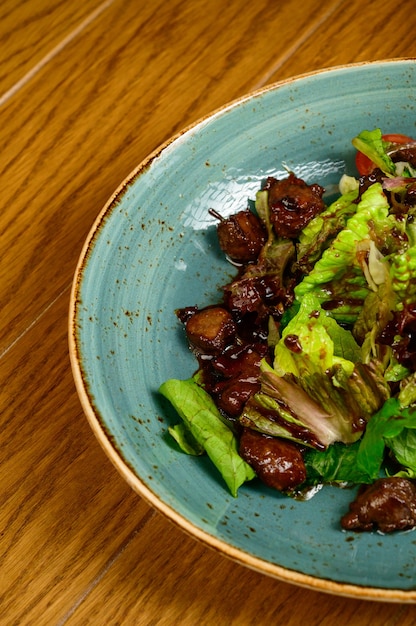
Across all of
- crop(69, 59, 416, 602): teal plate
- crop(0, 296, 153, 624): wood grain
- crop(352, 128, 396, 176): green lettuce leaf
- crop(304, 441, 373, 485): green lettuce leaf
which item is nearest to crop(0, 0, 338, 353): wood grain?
crop(0, 296, 153, 624): wood grain

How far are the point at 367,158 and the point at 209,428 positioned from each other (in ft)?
3.40

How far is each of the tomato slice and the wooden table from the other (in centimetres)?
73

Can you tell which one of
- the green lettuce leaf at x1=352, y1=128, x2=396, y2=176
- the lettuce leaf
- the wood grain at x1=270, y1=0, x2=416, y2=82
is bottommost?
the lettuce leaf

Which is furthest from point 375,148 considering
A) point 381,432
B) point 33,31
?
point 33,31

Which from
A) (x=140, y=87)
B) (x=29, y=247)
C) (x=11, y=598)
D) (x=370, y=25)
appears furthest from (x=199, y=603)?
(x=370, y=25)

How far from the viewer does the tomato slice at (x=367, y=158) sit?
2.41 meters

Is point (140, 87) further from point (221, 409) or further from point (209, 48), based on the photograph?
point (221, 409)

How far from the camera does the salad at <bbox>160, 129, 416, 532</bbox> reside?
1.83 meters

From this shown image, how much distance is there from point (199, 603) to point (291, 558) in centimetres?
35

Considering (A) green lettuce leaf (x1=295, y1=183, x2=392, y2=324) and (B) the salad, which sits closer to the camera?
(B) the salad

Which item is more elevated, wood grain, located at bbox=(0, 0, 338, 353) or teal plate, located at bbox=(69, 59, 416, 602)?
wood grain, located at bbox=(0, 0, 338, 353)

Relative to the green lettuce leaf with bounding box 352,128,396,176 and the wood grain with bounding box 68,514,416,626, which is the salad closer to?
the green lettuce leaf with bounding box 352,128,396,176

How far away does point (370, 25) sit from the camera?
3.13 metres

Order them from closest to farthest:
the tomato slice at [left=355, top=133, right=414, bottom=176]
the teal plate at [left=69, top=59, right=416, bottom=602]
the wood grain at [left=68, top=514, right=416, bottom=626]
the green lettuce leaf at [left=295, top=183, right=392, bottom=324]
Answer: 1. the teal plate at [left=69, top=59, right=416, bottom=602]
2. the wood grain at [left=68, top=514, right=416, bottom=626]
3. the green lettuce leaf at [left=295, top=183, right=392, bottom=324]
4. the tomato slice at [left=355, top=133, right=414, bottom=176]
